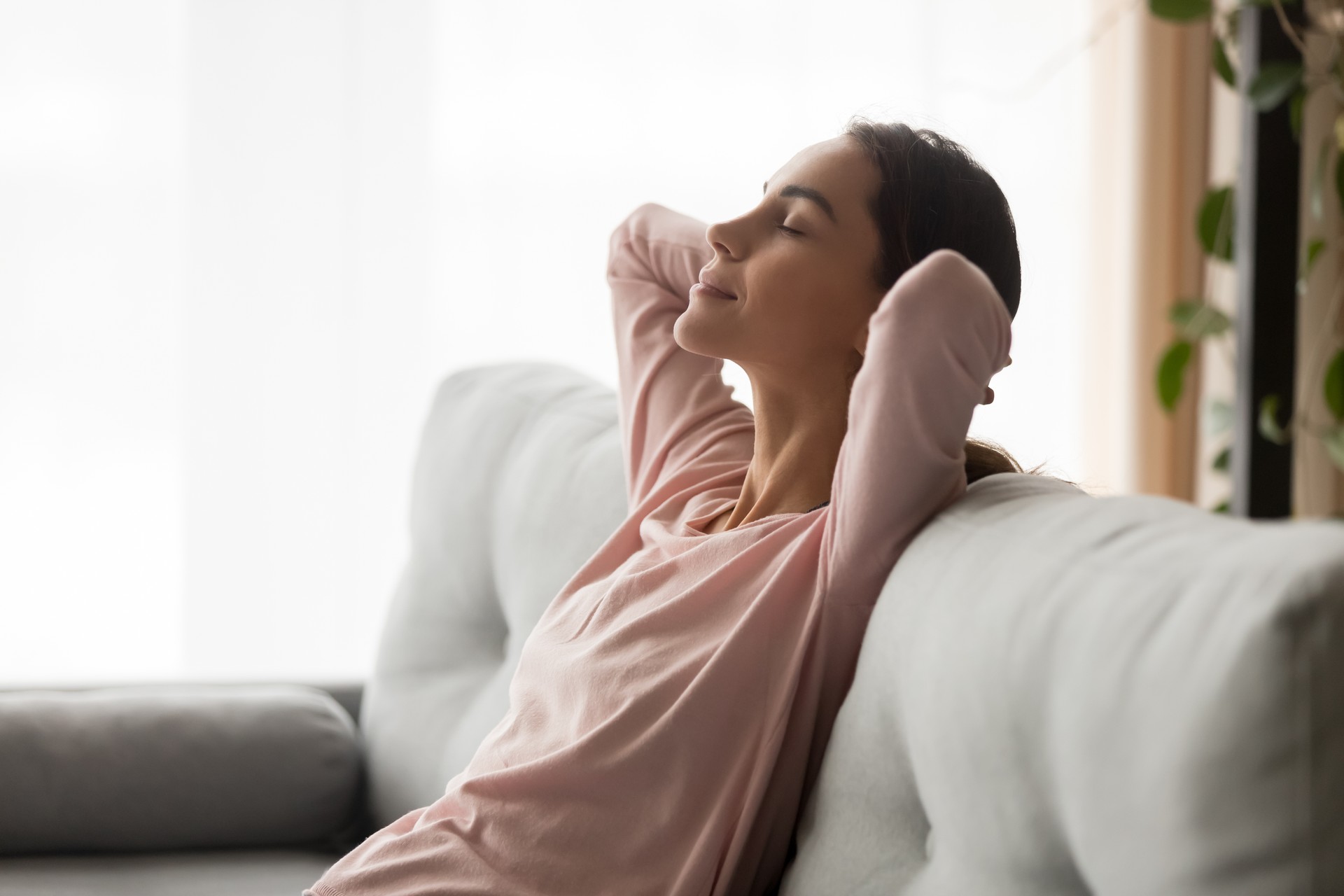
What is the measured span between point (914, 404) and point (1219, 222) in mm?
1543

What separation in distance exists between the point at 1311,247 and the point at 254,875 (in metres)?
1.79

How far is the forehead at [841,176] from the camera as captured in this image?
945 mm

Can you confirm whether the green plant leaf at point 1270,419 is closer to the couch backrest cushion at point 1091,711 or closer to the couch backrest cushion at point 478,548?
the couch backrest cushion at point 478,548

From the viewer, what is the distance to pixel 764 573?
89cm

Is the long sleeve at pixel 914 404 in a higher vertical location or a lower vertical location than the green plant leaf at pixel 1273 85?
lower

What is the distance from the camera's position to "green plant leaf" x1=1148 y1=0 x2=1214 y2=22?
1.85 metres

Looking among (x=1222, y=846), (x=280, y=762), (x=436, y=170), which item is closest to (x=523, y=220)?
(x=436, y=170)

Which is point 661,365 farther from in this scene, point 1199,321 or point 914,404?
point 1199,321

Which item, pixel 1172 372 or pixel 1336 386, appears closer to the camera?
pixel 1336 386

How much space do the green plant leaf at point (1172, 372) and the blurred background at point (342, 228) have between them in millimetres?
399

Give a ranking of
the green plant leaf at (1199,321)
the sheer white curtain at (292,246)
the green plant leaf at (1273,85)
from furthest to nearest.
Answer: the sheer white curtain at (292,246)
the green plant leaf at (1199,321)
the green plant leaf at (1273,85)

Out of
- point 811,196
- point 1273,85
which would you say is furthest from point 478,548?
point 1273,85

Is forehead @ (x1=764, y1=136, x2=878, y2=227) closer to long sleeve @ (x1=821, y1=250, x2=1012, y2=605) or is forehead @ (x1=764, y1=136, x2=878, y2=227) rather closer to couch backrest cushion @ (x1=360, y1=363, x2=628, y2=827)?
long sleeve @ (x1=821, y1=250, x2=1012, y2=605)

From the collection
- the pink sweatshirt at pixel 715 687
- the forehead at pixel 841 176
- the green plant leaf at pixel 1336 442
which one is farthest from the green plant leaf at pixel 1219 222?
the pink sweatshirt at pixel 715 687
